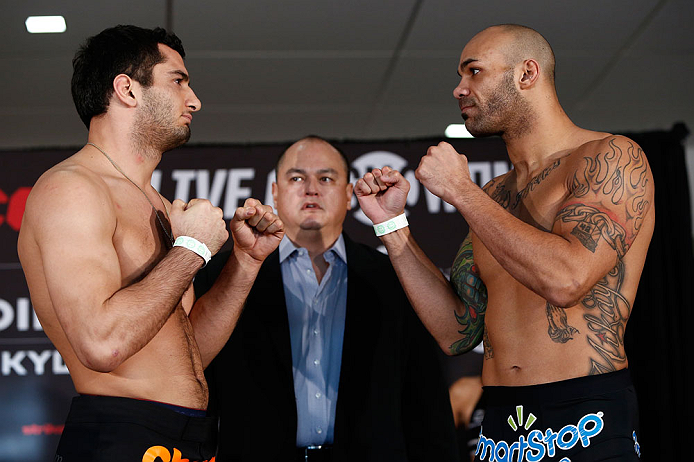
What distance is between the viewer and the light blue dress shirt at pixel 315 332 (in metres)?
2.60

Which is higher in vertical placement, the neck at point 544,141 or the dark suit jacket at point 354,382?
the neck at point 544,141

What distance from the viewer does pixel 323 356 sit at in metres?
2.68

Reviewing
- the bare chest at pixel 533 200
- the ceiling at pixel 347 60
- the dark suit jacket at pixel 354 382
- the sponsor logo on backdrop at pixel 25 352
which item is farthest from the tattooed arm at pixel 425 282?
the sponsor logo on backdrop at pixel 25 352

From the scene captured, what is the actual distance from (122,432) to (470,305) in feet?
3.42

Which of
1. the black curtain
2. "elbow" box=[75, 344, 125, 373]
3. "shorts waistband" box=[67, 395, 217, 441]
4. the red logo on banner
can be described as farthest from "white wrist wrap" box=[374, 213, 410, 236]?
the red logo on banner

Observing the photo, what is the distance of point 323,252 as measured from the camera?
290 centimetres

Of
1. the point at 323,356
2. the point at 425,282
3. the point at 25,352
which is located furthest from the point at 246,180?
the point at 425,282

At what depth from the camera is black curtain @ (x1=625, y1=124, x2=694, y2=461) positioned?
3816 millimetres

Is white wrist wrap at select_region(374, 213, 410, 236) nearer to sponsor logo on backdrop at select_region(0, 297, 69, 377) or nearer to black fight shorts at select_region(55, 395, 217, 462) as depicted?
black fight shorts at select_region(55, 395, 217, 462)

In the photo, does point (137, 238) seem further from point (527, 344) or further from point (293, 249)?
point (293, 249)

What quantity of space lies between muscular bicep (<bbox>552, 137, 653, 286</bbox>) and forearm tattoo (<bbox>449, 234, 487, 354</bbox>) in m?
0.40

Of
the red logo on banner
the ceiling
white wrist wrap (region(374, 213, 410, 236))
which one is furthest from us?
the red logo on banner

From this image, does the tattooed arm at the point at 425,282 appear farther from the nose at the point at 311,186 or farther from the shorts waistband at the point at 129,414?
the shorts waistband at the point at 129,414

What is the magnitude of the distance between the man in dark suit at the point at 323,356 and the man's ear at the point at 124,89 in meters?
1.06
